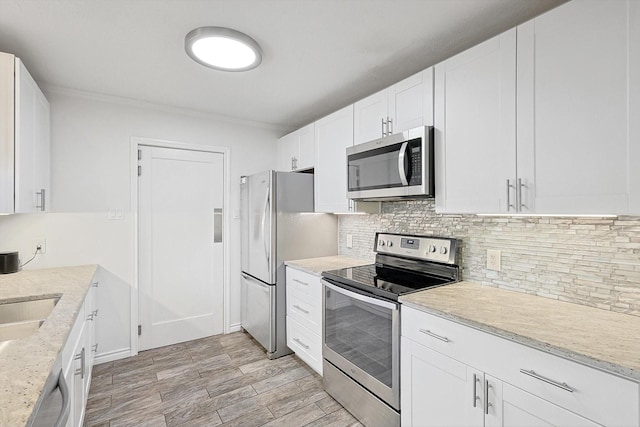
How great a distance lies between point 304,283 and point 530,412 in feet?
5.71

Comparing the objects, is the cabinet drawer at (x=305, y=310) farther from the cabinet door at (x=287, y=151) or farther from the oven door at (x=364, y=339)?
the cabinet door at (x=287, y=151)

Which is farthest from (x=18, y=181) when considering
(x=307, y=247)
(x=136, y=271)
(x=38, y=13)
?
(x=307, y=247)

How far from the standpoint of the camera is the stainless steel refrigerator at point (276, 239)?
2859 mm

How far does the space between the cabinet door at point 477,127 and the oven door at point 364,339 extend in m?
0.74

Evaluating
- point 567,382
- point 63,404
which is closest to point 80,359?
point 63,404

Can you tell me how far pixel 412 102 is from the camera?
79.7 inches

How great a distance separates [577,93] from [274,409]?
2.50m

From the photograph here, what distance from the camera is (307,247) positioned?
3041 mm

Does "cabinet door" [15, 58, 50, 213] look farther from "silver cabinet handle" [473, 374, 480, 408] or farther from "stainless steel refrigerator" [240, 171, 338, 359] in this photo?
"silver cabinet handle" [473, 374, 480, 408]

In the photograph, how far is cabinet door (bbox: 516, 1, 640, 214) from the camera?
3.95ft

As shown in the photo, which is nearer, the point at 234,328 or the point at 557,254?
the point at 557,254

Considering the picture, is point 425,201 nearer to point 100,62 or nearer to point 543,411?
point 543,411

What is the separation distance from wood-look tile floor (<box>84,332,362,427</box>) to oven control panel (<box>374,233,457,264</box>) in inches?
47.0

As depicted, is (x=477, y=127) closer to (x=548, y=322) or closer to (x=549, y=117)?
(x=549, y=117)
